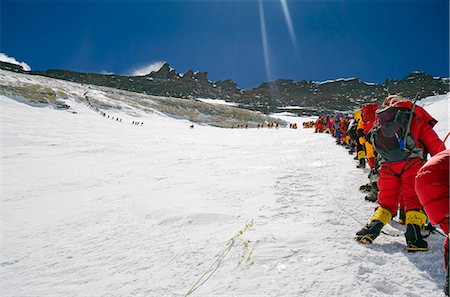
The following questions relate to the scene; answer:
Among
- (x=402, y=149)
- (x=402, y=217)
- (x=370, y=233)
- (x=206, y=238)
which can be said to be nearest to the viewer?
(x=370, y=233)

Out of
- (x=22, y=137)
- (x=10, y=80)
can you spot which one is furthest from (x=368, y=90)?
(x=22, y=137)

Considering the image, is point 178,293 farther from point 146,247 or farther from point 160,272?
point 146,247

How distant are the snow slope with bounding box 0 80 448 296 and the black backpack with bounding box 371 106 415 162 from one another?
3.10 feet

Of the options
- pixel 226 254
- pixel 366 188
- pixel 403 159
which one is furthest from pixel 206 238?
pixel 366 188

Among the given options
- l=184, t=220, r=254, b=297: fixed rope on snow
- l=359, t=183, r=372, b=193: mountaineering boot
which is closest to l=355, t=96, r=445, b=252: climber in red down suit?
l=184, t=220, r=254, b=297: fixed rope on snow

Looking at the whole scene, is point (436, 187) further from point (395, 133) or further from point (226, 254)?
point (226, 254)

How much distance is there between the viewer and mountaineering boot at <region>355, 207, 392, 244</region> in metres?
3.17

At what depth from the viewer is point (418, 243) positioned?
2961 mm

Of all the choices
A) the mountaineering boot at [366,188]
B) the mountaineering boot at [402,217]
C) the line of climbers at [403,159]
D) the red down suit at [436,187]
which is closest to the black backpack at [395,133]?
the line of climbers at [403,159]

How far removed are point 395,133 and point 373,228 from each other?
1.05 m

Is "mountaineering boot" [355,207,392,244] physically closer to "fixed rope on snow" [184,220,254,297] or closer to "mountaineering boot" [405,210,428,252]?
"mountaineering boot" [405,210,428,252]

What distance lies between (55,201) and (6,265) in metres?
2.64

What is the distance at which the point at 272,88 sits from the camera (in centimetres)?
18888

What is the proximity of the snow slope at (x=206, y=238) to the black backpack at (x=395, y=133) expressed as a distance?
94cm
